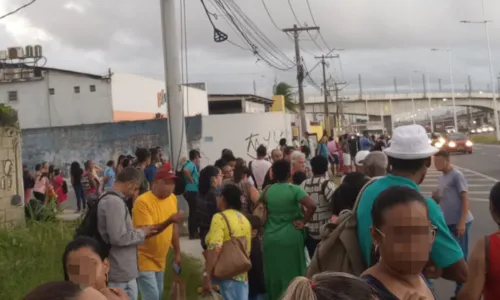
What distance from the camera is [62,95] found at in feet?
117

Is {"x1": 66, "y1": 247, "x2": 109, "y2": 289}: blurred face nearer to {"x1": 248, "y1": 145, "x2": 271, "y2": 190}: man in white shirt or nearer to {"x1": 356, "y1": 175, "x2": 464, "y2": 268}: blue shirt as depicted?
{"x1": 356, "y1": 175, "x2": 464, "y2": 268}: blue shirt

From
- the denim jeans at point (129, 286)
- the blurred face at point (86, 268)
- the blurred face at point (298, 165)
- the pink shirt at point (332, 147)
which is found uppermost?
the pink shirt at point (332, 147)

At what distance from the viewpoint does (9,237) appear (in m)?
9.24

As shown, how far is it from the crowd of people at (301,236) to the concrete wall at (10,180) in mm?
4008

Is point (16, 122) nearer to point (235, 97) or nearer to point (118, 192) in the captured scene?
point (118, 192)

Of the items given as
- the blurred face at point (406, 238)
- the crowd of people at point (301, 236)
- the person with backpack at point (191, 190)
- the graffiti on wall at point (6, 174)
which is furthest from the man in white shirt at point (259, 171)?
the blurred face at point (406, 238)

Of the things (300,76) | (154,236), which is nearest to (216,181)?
(154,236)

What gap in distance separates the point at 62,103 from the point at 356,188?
3280 centimetres

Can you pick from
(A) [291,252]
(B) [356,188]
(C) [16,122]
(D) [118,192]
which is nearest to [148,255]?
(D) [118,192]

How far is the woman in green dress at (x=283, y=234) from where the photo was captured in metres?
6.43

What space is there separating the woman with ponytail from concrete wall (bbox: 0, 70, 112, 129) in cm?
3406

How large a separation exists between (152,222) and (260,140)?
22.7m

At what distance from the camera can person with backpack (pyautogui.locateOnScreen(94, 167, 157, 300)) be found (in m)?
5.12

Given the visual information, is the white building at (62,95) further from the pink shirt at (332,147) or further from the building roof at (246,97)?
the pink shirt at (332,147)
